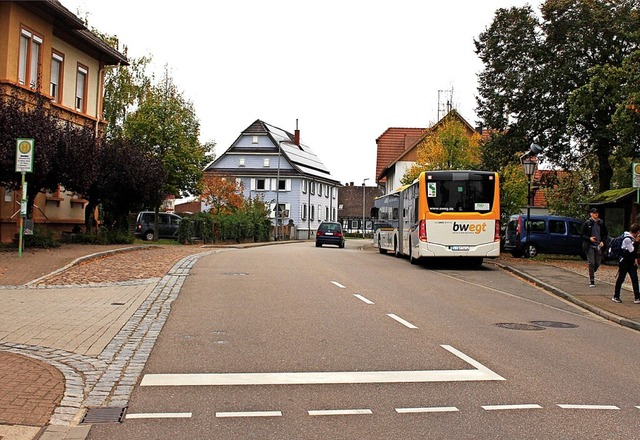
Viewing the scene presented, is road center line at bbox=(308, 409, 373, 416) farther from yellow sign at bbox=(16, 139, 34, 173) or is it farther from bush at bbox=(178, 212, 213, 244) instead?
bush at bbox=(178, 212, 213, 244)

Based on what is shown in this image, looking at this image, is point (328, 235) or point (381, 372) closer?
point (381, 372)

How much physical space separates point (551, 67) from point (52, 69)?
21953 mm

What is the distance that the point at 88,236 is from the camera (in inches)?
1171

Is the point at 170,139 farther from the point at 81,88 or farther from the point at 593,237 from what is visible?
the point at 593,237

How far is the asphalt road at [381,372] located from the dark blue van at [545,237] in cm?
1773

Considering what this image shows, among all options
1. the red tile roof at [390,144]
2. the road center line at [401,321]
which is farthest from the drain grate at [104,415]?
the red tile roof at [390,144]

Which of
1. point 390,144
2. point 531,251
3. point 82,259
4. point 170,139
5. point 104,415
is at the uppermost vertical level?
point 390,144

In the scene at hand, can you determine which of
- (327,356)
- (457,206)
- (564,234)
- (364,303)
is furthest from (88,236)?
(327,356)

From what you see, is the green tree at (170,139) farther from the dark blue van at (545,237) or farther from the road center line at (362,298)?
the road center line at (362,298)

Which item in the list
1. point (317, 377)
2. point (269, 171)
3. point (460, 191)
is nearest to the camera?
point (317, 377)

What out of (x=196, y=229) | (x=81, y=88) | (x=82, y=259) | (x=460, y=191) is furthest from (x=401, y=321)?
(x=196, y=229)

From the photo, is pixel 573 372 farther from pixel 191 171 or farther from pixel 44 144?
pixel 191 171

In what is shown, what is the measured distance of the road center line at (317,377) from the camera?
7.34 m

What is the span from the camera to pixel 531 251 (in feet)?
107
